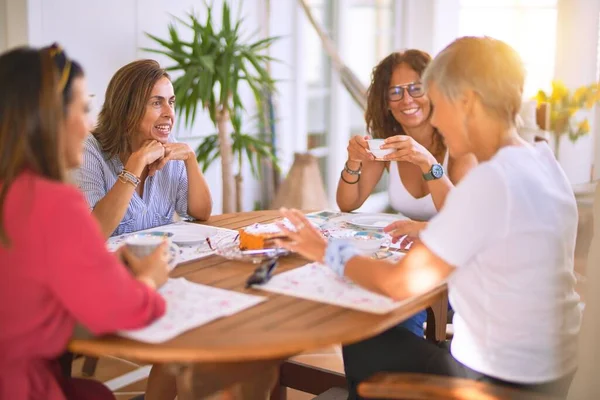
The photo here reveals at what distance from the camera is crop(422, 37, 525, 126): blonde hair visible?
159 centimetres

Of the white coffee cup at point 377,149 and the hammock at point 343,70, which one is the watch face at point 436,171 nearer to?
the white coffee cup at point 377,149

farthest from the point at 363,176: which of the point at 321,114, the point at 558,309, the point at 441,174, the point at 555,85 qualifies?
the point at 321,114

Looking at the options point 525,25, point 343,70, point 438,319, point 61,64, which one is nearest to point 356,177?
point 438,319

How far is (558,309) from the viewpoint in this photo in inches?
62.4

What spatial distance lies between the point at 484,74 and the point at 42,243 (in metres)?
0.96

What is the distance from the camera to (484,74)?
1.58 metres

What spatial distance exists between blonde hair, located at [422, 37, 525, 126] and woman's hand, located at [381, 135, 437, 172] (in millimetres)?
689

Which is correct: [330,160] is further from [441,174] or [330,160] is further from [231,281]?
[231,281]

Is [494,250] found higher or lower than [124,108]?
lower

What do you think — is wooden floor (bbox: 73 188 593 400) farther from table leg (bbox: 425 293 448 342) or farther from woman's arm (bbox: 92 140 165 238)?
woman's arm (bbox: 92 140 165 238)

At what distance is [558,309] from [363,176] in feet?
4.31

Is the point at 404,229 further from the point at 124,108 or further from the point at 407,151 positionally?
the point at 124,108

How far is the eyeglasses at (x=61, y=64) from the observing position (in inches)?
52.1

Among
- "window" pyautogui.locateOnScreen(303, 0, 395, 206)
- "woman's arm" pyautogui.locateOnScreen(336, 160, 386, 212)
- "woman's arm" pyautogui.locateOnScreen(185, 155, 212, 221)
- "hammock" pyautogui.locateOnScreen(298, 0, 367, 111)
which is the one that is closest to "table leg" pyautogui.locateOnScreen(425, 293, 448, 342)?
"woman's arm" pyautogui.locateOnScreen(336, 160, 386, 212)
